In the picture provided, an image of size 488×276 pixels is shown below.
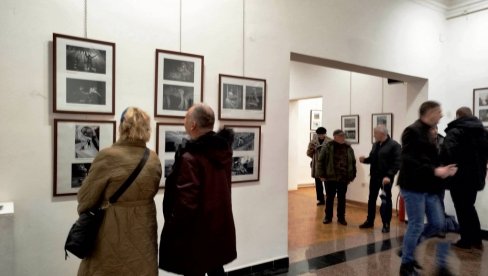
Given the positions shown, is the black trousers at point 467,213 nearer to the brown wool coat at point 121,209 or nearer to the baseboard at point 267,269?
the baseboard at point 267,269

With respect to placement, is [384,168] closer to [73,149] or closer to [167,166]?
[167,166]

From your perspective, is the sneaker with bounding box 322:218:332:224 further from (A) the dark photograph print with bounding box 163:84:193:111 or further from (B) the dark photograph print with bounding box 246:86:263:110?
(A) the dark photograph print with bounding box 163:84:193:111

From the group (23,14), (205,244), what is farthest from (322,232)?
(23,14)

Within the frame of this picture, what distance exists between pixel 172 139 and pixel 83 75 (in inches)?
31.9

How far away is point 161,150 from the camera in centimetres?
280

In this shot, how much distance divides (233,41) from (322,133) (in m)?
3.50

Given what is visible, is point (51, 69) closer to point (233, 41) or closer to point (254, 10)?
point (233, 41)

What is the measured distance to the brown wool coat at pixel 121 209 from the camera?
1.76m

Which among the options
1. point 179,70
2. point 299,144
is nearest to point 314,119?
point 299,144

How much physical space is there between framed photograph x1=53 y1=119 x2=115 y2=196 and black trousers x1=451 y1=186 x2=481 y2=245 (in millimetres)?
3885

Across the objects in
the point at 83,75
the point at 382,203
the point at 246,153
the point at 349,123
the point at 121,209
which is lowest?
the point at 382,203

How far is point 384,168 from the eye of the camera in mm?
4867

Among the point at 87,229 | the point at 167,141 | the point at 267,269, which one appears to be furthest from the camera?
the point at 267,269

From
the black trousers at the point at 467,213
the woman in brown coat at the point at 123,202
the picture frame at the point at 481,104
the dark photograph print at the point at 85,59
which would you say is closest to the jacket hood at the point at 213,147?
the woman in brown coat at the point at 123,202
